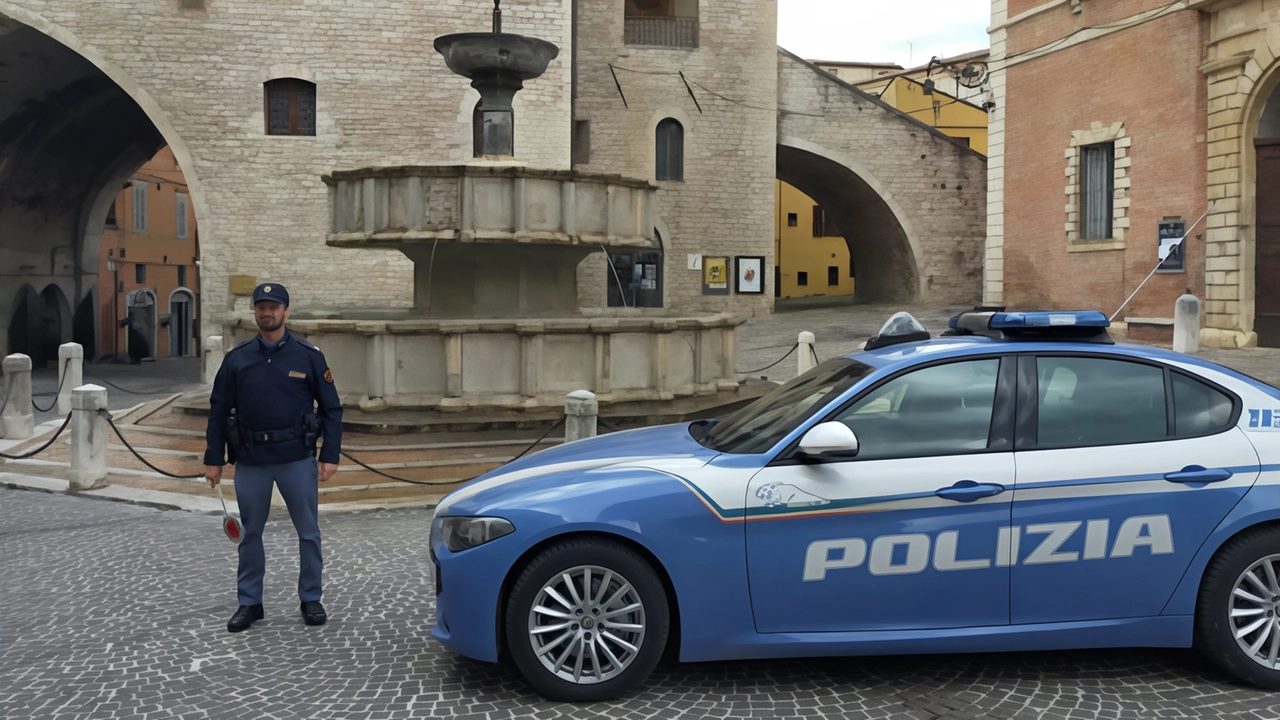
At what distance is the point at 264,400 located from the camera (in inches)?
197

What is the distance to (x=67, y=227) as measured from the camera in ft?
98.5

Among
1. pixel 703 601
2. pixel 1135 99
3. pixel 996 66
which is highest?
pixel 996 66

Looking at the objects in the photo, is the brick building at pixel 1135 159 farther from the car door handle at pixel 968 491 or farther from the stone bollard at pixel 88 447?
the stone bollard at pixel 88 447

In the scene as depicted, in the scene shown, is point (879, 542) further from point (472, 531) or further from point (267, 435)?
point (267, 435)

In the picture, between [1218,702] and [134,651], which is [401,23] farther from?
[1218,702]

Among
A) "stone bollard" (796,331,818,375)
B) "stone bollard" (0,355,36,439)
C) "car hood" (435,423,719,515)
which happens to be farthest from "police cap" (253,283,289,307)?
"stone bollard" (796,331,818,375)

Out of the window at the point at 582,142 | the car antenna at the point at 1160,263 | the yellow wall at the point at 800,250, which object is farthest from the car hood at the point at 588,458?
the yellow wall at the point at 800,250

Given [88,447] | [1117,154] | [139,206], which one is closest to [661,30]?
[1117,154]

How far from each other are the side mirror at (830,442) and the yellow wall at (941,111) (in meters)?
40.5

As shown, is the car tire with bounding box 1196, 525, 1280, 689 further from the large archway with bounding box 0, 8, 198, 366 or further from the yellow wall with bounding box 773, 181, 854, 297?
the yellow wall with bounding box 773, 181, 854, 297

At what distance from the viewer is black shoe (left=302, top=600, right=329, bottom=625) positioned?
507 centimetres

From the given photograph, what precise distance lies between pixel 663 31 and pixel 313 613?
25.8 meters

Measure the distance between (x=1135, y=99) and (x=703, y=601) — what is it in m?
18.0

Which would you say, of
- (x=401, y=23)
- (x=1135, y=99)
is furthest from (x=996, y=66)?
(x=401, y=23)
